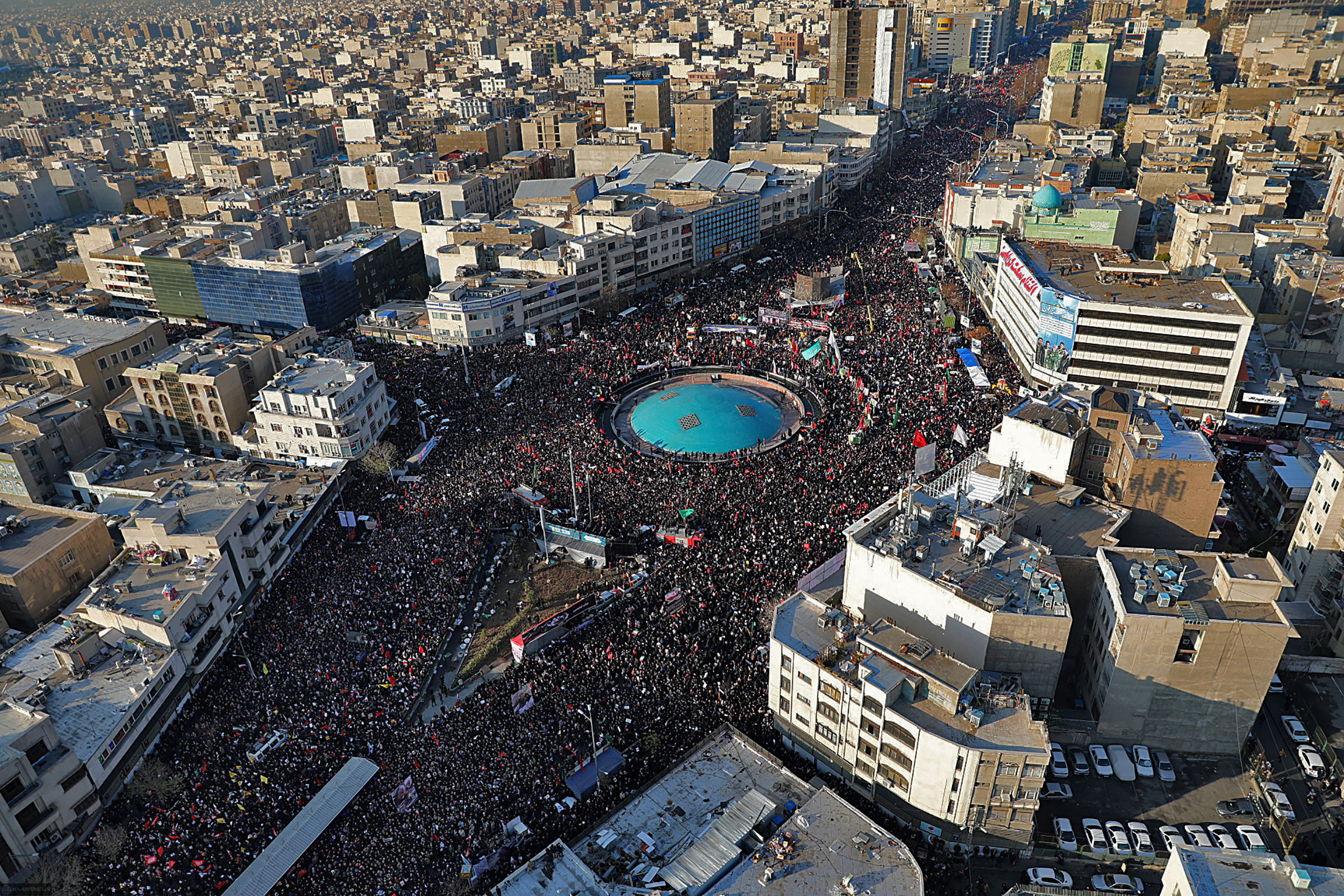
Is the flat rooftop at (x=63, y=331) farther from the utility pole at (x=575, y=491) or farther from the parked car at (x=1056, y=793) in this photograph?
the parked car at (x=1056, y=793)

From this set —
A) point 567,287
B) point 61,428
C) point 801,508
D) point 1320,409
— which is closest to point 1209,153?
point 1320,409

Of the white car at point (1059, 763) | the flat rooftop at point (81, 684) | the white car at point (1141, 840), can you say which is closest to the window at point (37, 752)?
the flat rooftop at point (81, 684)

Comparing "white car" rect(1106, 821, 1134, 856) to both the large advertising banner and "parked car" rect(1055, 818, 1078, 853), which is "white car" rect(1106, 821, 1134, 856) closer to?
"parked car" rect(1055, 818, 1078, 853)

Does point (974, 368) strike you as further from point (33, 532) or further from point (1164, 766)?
point (33, 532)

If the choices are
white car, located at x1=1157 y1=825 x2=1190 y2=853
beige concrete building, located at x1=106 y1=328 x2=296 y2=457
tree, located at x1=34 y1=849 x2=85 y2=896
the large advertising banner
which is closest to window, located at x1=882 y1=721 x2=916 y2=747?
white car, located at x1=1157 y1=825 x2=1190 y2=853

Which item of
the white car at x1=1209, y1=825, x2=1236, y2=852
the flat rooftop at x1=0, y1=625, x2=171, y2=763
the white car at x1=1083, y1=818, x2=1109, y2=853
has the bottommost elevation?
the white car at x1=1209, y1=825, x2=1236, y2=852

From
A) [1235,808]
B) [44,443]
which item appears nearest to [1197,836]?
[1235,808]
